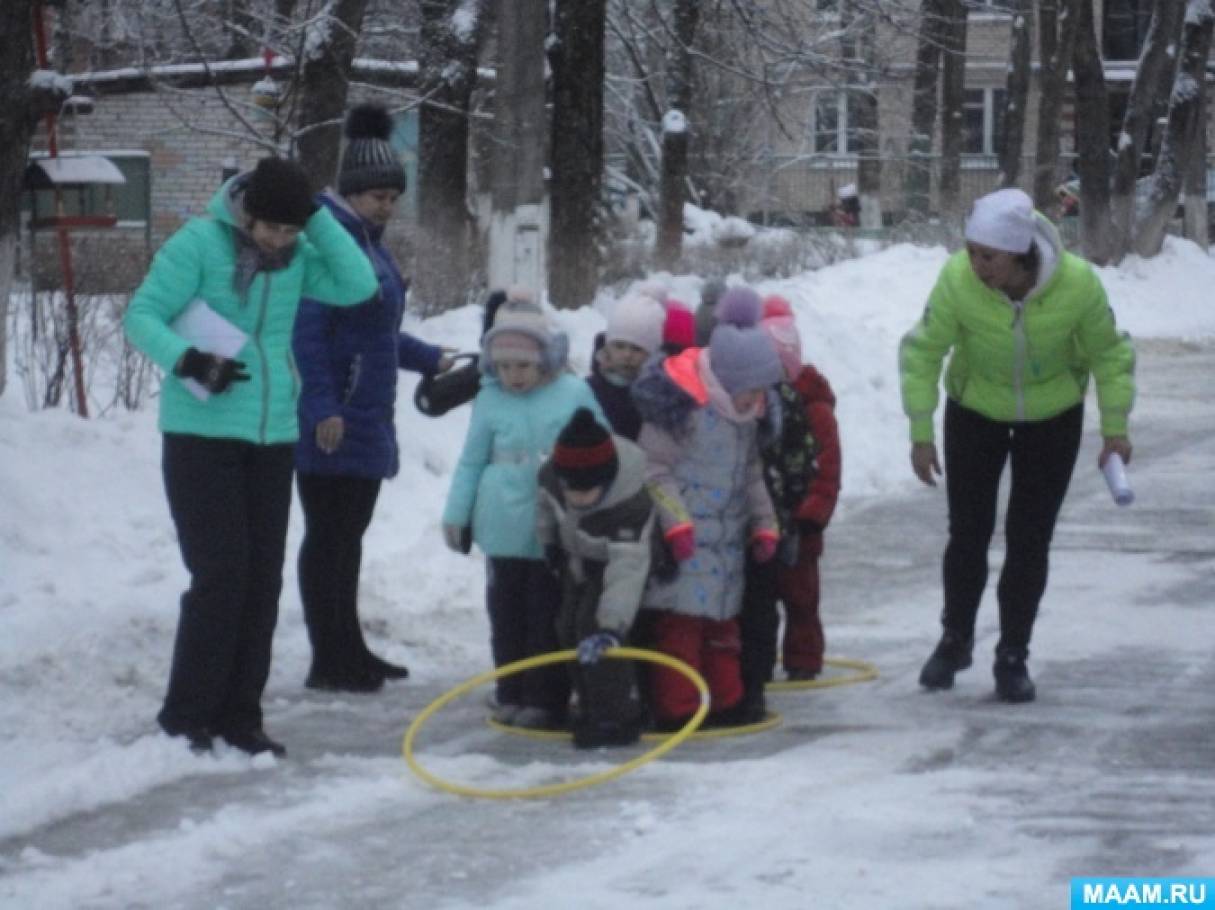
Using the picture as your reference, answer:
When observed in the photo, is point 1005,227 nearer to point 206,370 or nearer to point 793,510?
point 793,510

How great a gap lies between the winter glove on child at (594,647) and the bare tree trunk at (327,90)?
8.49 m

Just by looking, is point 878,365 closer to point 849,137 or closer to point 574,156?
point 574,156

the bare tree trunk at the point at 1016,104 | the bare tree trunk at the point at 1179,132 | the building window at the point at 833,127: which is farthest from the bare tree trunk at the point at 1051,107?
the building window at the point at 833,127

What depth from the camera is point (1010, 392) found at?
8289mm

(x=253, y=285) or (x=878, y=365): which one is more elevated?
(x=253, y=285)

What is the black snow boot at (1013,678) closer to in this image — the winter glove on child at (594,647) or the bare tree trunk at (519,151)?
the winter glove on child at (594,647)

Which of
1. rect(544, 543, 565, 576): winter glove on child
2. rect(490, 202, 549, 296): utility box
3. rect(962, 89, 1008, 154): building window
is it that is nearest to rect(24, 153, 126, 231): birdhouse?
rect(490, 202, 549, 296): utility box

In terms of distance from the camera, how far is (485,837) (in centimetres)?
641

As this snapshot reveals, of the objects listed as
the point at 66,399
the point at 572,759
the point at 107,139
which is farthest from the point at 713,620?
the point at 107,139

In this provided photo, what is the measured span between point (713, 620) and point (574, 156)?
10192 mm

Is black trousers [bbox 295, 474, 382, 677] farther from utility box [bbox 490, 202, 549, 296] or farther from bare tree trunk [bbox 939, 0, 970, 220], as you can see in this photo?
bare tree trunk [bbox 939, 0, 970, 220]

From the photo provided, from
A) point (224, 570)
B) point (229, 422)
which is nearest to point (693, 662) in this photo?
point (224, 570)

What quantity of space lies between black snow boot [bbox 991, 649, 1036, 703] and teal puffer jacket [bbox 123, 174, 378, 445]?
2.64m

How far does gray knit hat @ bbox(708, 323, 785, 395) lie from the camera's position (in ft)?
25.7
